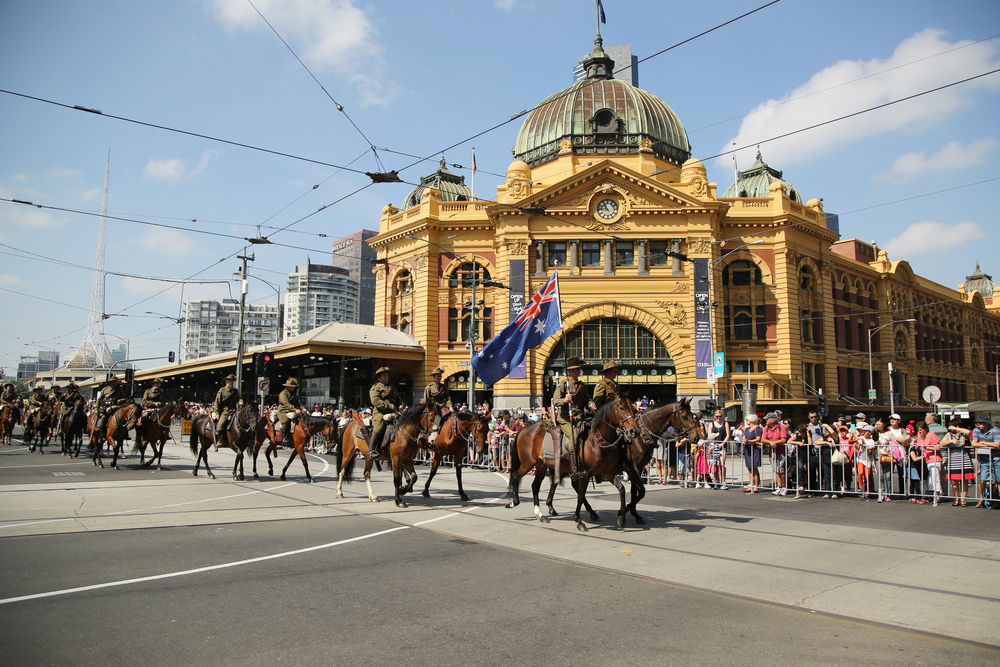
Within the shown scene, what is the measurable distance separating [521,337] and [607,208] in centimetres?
2876

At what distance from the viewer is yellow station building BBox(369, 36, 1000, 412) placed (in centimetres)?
4131

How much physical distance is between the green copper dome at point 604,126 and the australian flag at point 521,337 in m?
32.9

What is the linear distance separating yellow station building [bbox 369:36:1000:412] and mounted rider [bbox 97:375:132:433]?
66.5ft

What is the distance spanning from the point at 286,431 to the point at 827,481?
13.9m

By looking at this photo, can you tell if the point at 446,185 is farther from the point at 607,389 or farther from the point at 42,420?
the point at 607,389

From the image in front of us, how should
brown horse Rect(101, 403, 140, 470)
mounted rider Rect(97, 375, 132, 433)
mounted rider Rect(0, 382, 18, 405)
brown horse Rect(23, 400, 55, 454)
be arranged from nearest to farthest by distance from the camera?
1. brown horse Rect(101, 403, 140, 470)
2. mounted rider Rect(97, 375, 132, 433)
3. brown horse Rect(23, 400, 55, 454)
4. mounted rider Rect(0, 382, 18, 405)

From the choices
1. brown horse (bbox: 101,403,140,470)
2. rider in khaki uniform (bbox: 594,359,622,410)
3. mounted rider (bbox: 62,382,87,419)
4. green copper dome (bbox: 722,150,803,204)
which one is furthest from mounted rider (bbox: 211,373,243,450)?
green copper dome (bbox: 722,150,803,204)

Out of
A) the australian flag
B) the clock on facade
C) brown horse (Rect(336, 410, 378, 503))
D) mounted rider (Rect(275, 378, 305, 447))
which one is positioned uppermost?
the clock on facade

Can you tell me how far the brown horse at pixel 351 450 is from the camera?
13641 millimetres

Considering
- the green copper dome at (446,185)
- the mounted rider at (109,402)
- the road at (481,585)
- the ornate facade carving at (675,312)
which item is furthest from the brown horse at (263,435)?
the green copper dome at (446,185)

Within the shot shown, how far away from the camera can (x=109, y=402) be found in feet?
65.7

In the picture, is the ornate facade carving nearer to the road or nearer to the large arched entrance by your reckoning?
the large arched entrance

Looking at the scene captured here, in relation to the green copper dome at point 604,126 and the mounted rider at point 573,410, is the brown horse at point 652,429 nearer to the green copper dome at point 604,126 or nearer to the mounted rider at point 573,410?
the mounted rider at point 573,410

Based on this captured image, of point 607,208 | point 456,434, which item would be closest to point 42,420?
point 456,434
